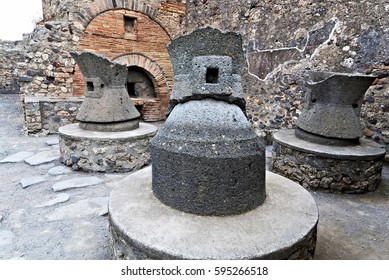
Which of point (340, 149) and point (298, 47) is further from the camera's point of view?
point (298, 47)

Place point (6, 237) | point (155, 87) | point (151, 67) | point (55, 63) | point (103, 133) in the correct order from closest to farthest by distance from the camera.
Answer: point (6, 237) < point (103, 133) < point (55, 63) < point (151, 67) < point (155, 87)

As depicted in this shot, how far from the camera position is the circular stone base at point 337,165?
3162mm

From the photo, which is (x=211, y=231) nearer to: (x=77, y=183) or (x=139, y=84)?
(x=77, y=183)

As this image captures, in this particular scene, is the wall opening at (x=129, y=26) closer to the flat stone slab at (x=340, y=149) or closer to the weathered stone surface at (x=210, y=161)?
the flat stone slab at (x=340, y=149)

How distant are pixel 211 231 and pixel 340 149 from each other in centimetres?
251

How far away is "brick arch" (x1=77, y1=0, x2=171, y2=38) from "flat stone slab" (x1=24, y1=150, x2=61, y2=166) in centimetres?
346

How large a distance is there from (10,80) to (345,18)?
496 inches

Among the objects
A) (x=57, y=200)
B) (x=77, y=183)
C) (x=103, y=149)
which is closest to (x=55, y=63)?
(x=103, y=149)

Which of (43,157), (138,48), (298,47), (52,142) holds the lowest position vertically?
(43,157)

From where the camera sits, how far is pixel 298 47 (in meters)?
4.98

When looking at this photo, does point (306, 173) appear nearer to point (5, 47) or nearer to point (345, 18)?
point (345, 18)

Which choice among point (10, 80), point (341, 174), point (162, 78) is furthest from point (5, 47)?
point (341, 174)

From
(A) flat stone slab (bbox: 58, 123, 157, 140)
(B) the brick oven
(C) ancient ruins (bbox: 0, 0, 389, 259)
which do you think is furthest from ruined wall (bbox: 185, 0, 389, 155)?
(A) flat stone slab (bbox: 58, 123, 157, 140)

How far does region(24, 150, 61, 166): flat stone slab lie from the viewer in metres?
4.05
